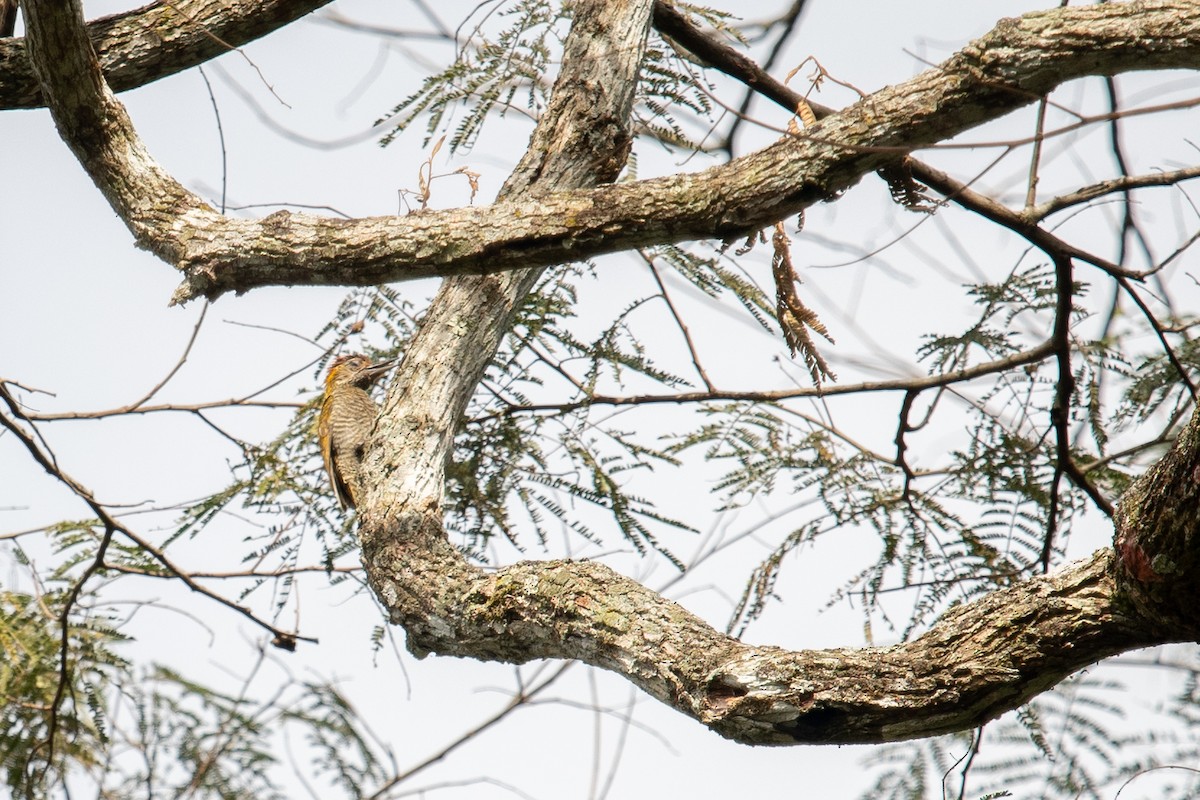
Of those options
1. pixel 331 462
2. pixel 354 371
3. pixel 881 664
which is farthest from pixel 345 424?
pixel 881 664

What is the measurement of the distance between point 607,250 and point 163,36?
1848mm

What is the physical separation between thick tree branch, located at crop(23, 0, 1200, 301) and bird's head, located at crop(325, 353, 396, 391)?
6.59 ft

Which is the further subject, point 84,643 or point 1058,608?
point 84,643

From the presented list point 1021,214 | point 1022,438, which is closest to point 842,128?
point 1021,214

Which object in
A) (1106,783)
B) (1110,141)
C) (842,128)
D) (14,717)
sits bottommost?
(1106,783)

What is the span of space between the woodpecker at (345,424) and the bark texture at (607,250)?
4.16ft

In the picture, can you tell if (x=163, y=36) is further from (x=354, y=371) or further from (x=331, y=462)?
(x=354, y=371)

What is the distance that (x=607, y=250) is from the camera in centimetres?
272

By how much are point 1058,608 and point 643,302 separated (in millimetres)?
2563

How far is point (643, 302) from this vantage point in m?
4.41

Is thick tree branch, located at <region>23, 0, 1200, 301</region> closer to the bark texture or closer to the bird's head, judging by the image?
the bark texture

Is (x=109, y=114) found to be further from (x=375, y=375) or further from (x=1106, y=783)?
(x=1106, y=783)

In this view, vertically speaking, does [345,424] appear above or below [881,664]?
above

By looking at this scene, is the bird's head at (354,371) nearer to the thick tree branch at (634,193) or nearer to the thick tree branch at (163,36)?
the thick tree branch at (163,36)
